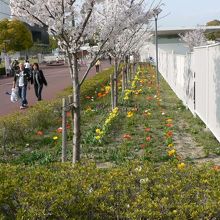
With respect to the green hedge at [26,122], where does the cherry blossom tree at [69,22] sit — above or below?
above

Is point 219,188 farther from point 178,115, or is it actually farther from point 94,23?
point 178,115

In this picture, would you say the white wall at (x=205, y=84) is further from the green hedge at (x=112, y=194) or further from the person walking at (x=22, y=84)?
the person walking at (x=22, y=84)

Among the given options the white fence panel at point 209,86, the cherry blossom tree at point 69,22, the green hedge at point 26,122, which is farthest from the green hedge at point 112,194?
the green hedge at point 26,122

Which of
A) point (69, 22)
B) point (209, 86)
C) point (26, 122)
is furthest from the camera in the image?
point (26, 122)

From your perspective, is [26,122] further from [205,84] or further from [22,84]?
[22,84]

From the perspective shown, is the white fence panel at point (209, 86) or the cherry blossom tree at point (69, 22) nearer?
the cherry blossom tree at point (69, 22)

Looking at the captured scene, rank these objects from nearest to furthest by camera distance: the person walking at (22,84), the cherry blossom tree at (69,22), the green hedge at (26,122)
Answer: the cherry blossom tree at (69,22)
the green hedge at (26,122)
the person walking at (22,84)

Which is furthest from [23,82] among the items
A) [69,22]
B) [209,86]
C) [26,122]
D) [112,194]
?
[112,194]

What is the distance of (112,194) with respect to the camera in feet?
11.3

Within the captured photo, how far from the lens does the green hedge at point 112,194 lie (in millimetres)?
3145

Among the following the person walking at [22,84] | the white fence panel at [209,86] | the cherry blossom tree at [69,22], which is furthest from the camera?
the person walking at [22,84]

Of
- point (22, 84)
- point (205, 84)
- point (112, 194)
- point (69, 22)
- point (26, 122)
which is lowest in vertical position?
point (26, 122)

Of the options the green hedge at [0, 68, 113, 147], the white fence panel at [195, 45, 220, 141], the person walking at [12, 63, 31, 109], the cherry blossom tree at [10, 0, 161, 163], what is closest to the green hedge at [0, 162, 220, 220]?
the cherry blossom tree at [10, 0, 161, 163]

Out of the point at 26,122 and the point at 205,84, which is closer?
the point at 205,84
